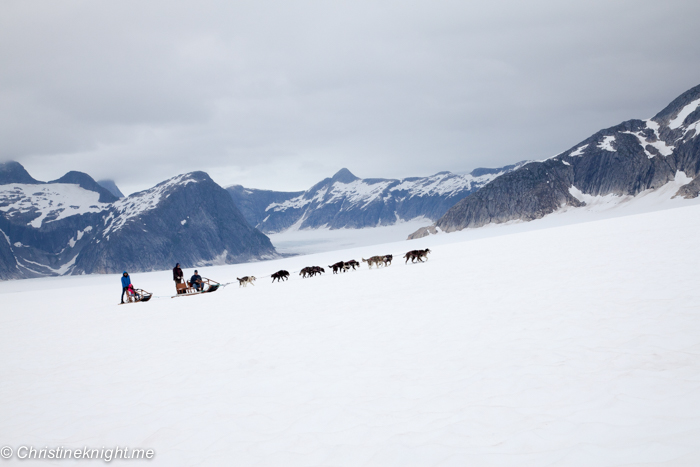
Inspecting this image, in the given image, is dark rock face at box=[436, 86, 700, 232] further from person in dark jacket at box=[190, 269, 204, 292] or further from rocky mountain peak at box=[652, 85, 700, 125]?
person in dark jacket at box=[190, 269, 204, 292]

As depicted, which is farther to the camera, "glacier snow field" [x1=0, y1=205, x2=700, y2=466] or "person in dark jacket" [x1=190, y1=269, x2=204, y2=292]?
"person in dark jacket" [x1=190, y1=269, x2=204, y2=292]

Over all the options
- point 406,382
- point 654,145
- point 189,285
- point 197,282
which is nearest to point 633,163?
point 654,145

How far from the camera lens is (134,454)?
19.2 ft

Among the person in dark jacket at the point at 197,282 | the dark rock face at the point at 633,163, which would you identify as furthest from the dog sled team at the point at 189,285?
the dark rock face at the point at 633,163

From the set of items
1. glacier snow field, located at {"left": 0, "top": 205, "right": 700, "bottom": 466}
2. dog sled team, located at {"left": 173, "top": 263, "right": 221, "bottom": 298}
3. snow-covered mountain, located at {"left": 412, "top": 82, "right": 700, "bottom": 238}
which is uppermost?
snow-covered mountain, located at {"left": 412, "top": 82, "right": 700, "bottom": 238}

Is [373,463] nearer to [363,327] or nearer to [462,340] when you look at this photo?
[462,340]

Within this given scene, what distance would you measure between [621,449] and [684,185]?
641 ft

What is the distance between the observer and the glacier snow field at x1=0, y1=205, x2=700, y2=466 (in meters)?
5.15

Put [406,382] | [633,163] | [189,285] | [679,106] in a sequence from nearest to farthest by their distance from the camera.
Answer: [406,382] → [189,285] → [633,163] → [679,106]

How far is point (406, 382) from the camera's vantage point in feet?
23.5

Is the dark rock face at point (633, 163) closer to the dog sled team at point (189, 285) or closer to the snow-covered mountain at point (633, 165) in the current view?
the snow-covered mountain at point (633, 165)

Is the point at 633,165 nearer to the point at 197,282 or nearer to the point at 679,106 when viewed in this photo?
the point at 679,106

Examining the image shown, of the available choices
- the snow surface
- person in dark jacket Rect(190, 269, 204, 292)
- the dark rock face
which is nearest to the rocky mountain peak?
the dark rock face

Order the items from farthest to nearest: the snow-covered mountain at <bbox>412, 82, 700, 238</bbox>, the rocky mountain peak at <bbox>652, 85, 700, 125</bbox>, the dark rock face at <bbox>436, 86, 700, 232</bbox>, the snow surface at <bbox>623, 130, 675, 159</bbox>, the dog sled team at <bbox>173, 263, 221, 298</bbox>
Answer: the rocky mountain peak at <bbox>652, 85, 700, 125</bbox>
the snow surface at <bbox>623, 130, 675, 159</bbox>
the dark rock face at <bbox>436, 86, 700, 232</bbox>
the snow-covered mountain at <bbox>412, 82, 700, 238</bbox>
the dog sled team at <bbox>173, 263, 221, 298</bbox>
